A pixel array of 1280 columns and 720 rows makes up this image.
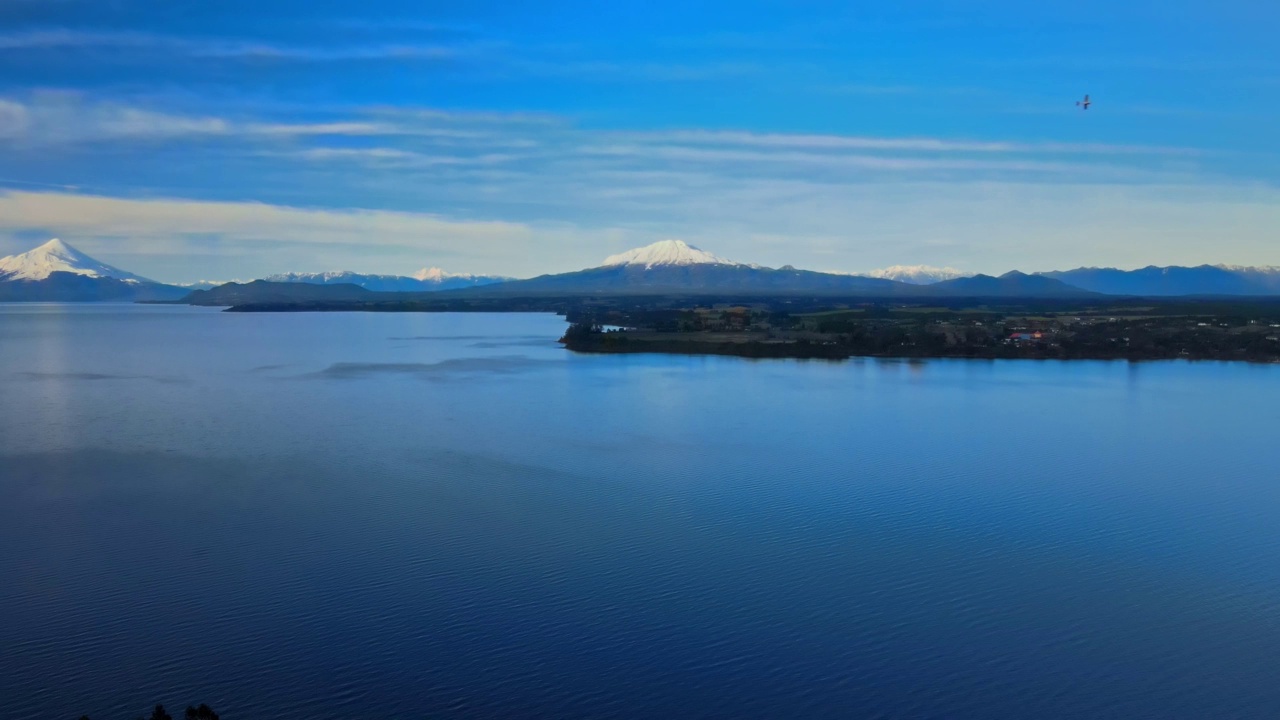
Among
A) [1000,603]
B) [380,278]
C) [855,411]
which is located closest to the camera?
[1000,603]

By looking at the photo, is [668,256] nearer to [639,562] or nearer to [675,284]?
[675,284]

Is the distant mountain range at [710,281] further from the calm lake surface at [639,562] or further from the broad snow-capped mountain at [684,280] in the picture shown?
the calm lake surface at [639,562]

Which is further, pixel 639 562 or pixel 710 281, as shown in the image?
pixel 710 281

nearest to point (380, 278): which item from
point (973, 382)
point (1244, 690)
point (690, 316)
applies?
point (690, 316)

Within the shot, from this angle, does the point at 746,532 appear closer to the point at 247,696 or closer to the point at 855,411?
the point at 247,696

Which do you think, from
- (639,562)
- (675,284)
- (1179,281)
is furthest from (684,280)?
(639,562)

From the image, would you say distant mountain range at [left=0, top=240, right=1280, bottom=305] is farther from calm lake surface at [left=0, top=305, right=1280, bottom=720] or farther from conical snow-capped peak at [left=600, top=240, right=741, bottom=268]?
calm lake surface at [left=0, top=305, right=1280, bottom=720]

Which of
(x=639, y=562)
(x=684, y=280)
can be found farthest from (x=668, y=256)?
(x=639, y=562)
